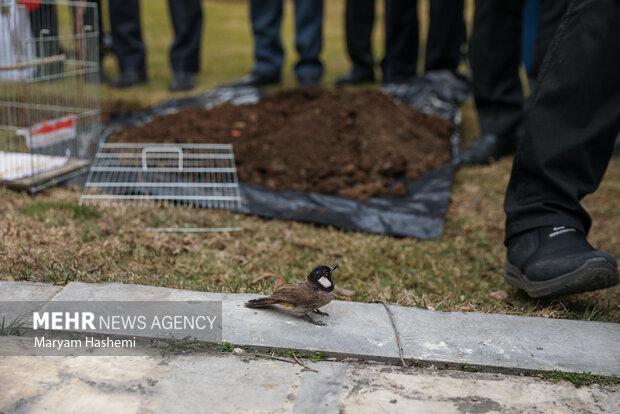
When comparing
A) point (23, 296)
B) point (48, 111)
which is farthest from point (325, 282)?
point (48, 111)

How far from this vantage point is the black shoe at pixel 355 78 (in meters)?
6.18

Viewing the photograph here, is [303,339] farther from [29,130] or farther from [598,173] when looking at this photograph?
[29,130]

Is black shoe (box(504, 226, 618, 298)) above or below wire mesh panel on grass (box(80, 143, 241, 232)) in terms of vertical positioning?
above

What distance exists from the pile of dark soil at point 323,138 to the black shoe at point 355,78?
6.21ft

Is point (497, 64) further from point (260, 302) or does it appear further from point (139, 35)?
point (139, 35)

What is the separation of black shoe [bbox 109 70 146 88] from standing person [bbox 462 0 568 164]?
10.3 ft

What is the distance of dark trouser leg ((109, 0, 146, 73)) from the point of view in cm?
593

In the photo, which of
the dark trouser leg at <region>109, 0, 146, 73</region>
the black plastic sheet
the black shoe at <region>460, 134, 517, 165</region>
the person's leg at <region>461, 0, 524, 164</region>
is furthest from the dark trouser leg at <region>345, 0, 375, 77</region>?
the black plastic sheet

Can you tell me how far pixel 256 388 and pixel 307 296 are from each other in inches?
13.9

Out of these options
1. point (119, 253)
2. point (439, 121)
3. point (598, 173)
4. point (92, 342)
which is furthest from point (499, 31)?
point (92, 342)

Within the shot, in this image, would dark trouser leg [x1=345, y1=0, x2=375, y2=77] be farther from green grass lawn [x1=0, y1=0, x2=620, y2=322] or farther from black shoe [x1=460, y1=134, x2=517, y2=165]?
green grass lawn [x1=0, y1=0, x2=620, y2=322]

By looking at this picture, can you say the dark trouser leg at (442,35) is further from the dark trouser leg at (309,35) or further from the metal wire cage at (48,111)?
the metal wire cage at (48,111)

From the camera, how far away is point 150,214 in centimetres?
292

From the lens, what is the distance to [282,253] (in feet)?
8.61
